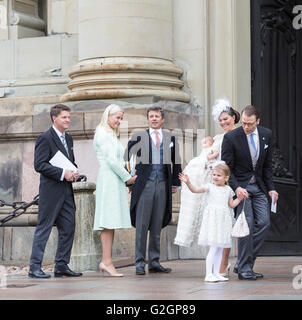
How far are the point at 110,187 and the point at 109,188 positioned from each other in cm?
2

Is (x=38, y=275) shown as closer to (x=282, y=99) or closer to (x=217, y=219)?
(x=217, y=219)

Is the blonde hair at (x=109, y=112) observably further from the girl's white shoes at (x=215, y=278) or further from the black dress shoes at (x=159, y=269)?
the girl's white shoes at (x=215, y=278)

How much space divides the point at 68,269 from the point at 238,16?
5196 millimetres

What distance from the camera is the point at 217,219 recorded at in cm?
1095

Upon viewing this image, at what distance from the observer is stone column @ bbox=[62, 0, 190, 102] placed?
570 inches

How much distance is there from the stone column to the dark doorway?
4.71 feet

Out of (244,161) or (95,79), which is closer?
(244,161)

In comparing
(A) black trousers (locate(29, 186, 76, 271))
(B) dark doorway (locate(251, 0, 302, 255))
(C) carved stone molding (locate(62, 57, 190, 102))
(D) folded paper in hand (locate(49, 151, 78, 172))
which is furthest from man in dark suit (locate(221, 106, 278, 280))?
(B) dark doorway (locate(251, 0, 302, 255))

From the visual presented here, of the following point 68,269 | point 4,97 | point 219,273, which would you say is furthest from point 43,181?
point 4,97

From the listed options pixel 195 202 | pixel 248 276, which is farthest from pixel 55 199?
pixel 248 276

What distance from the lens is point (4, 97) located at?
15.8m

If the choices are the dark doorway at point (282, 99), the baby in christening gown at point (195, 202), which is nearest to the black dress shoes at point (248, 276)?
the baby in christening gown at point (195, 202)
